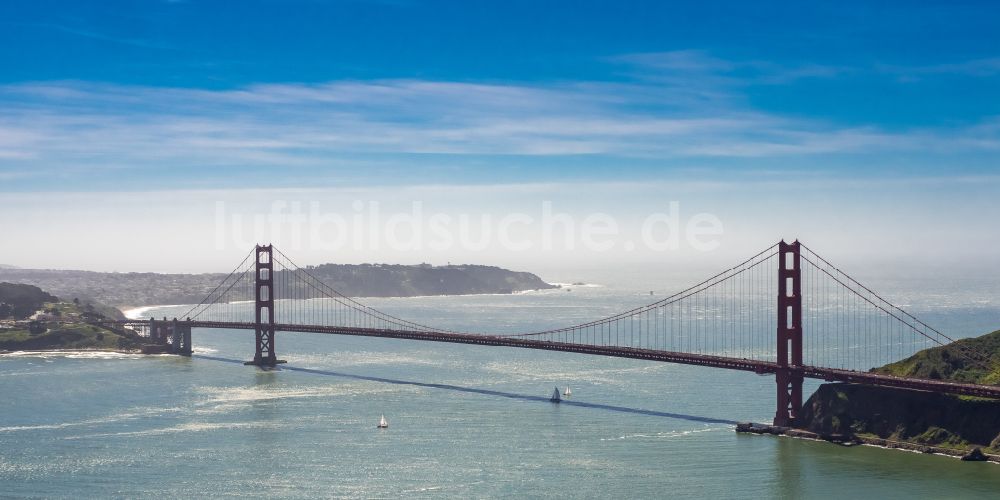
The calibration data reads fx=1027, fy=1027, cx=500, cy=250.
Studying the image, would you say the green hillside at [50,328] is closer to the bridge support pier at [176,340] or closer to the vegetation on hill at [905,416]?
the bridge support pier at [176,340]

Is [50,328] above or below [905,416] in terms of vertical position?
above

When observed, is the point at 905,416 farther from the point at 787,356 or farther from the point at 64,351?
the point at 64,351

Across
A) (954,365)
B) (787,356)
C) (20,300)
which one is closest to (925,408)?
(954,365)

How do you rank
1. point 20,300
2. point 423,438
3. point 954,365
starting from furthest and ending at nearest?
1. point 20,300
2. point 954,365
3. point 423,438

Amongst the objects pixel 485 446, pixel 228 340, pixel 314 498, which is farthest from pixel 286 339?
pixel 314 498

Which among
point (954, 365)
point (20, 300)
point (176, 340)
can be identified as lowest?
point (176, 340)

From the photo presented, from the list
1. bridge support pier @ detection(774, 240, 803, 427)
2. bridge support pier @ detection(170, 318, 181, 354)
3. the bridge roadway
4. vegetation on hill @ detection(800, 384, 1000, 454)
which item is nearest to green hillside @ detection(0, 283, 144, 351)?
bridge support pier @ detection(170, 318, 181, 354)

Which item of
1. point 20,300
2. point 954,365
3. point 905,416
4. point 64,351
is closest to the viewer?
point 905,416
